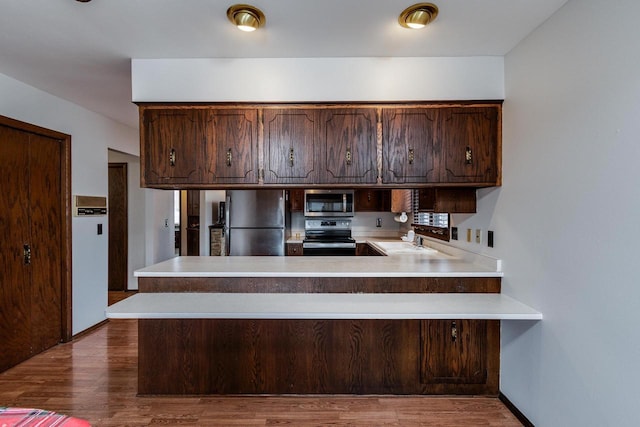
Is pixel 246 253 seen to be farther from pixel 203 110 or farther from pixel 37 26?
pixel 37 26

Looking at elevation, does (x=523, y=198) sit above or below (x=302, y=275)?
above

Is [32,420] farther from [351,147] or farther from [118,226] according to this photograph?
[118,226]

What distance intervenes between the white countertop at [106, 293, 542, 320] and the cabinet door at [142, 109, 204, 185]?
0.81 m

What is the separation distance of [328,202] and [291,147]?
8.26 ft

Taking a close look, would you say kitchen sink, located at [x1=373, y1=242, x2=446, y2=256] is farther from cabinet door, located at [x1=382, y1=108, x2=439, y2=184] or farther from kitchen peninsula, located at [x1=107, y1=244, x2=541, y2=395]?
cabinet door, located at [x1=382, y1=108, x2=439, y2=184]

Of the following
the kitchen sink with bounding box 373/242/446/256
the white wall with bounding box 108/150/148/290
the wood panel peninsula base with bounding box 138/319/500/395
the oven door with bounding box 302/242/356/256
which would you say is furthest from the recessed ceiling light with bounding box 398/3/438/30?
the white wall with bounding box 108/150/148/290

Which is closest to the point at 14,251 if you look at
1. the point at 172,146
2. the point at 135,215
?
the point at 172,146

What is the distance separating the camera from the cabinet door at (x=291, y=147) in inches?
94.6

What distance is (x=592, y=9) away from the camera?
154 centimetres

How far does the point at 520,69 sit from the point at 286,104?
1508 millimetres

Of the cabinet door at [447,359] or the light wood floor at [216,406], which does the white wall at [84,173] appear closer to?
the light wood floor at [216,406]

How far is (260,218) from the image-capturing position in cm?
479

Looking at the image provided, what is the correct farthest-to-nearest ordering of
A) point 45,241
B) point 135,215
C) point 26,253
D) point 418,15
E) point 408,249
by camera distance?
point 135,215 < point 408,249 < point 45,241 < point 26,253 < point 418,15

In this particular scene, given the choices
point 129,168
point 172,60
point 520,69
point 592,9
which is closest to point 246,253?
point 129,168
